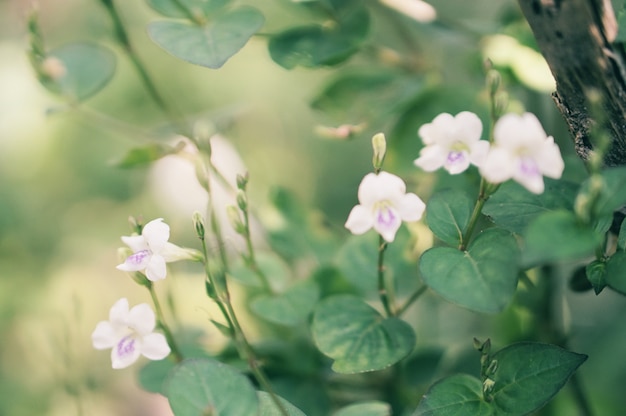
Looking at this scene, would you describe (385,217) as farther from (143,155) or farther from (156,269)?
(143,155)

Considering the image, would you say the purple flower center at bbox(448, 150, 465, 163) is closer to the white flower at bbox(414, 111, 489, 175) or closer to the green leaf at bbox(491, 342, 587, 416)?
the white flower at bbox(414, 111, 489, 175)

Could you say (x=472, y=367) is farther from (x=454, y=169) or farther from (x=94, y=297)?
(x=94, y=297)

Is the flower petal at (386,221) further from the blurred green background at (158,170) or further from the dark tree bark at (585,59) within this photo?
the blurred green background at (158,170)

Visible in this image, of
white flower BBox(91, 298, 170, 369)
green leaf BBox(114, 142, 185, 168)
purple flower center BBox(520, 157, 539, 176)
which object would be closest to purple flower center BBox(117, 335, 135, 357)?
white flower BBox(91, 298, 170, 369)

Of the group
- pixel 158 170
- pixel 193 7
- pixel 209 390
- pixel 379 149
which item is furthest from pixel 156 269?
pixel 158 170

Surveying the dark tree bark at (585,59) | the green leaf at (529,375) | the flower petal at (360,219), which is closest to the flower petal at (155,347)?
the flower petal at (360,219)

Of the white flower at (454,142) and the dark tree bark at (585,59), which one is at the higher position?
the dark tree bark at (585,59)
